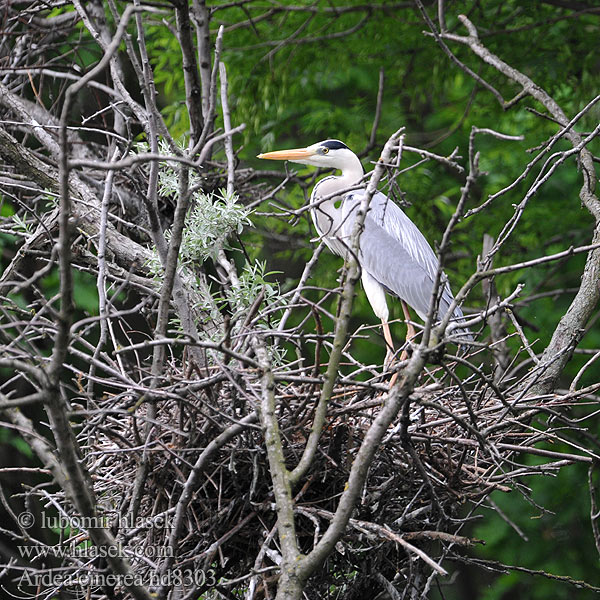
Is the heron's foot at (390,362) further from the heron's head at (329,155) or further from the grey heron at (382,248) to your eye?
the heron's head at (329,155)

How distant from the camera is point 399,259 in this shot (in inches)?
160

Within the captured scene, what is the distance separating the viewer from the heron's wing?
4.03 meters

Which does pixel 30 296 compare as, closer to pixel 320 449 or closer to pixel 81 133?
pixel 81 133

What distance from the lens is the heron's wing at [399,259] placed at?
403 cm

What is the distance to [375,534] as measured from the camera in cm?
225

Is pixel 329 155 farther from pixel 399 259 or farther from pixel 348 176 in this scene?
pixel 399 259

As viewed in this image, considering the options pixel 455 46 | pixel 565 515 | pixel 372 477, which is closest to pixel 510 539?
pixel 565 515

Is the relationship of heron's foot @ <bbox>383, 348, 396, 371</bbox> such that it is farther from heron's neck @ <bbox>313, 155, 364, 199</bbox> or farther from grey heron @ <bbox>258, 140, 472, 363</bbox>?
heron's neck @ <bbox>313, 155, 364, 199</bbox>

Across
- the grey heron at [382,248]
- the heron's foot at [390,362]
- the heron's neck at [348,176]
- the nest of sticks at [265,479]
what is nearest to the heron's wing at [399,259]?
the grey heron at [382,248]

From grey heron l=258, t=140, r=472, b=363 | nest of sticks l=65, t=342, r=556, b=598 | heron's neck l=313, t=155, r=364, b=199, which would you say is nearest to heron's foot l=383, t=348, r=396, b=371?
nest of sticks l=65, t=342, r=556, b=598

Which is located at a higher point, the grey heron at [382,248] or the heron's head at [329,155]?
the heron's head at [329,155]

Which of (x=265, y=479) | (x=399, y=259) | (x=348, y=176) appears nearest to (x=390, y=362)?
(x=265, y=479)

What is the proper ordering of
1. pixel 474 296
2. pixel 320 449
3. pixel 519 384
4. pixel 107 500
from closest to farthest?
pixel 320 449
pixel 107 500
pixel 519 384
pixel 474 296

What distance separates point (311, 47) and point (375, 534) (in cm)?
418
